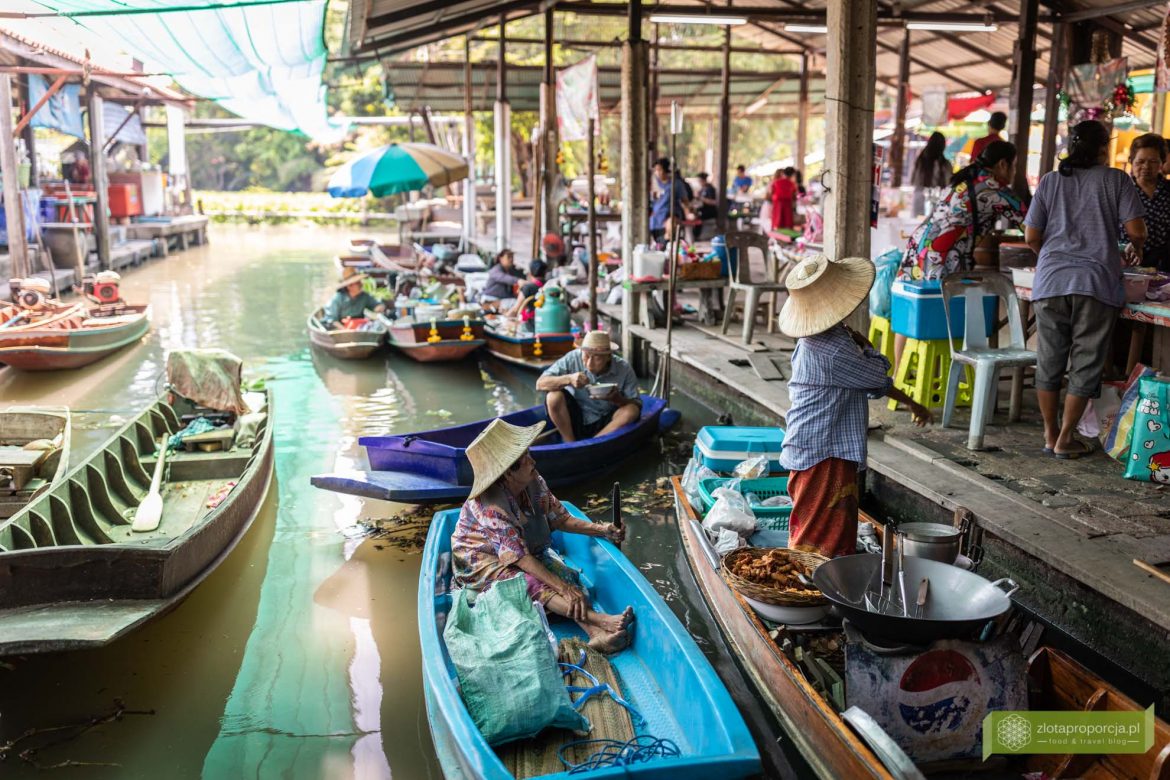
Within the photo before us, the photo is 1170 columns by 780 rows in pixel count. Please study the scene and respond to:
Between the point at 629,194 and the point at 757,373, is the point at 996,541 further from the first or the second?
the point at 629,194

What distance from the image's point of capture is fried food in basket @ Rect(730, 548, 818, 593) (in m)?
4.28

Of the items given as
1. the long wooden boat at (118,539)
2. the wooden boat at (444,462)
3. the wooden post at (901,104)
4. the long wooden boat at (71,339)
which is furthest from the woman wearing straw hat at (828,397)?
the wooden post at (901,104)

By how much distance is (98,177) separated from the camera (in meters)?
20.3

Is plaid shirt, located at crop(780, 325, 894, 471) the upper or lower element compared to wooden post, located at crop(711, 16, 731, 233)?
lower

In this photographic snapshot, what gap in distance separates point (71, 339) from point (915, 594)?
10436mm

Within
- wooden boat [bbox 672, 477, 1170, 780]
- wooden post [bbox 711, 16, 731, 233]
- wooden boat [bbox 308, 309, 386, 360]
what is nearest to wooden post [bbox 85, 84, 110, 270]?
wooden boat [bbox 308, 309, 386, 360]

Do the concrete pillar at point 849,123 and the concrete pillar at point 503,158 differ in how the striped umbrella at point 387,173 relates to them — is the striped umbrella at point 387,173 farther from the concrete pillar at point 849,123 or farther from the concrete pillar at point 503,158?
the concrete pillar at point 849,123

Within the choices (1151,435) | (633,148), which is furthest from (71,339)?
(1151,435)

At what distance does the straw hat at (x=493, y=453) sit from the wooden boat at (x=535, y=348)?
254 inches

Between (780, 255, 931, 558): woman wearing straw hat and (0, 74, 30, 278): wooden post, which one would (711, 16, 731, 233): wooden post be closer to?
(0, 74, 30, 278): wooden post

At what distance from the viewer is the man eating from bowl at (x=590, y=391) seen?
734 centimetres

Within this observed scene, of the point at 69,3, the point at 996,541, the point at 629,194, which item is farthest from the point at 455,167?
the point at 996,541

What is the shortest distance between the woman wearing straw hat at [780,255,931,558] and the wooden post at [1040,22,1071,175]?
29.9 feet

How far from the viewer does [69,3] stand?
6.01m
